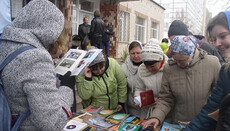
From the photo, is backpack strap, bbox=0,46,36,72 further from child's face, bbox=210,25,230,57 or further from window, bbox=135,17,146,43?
window, bbox=135,17,146,43

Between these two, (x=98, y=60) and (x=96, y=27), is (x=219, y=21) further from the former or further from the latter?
(x=96, y=27)

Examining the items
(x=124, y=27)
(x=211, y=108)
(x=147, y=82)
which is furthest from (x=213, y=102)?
(x=124, y=27)

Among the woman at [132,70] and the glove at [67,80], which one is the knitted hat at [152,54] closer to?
the woman at [132,70]

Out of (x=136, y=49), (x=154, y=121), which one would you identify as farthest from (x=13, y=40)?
(x=136, y=49)

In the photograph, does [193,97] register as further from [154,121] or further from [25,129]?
[25,129]

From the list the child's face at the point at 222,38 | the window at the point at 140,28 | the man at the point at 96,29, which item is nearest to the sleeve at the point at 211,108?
the child's face at the point at 222,38

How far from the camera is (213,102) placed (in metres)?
1.21

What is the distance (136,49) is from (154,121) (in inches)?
44.5

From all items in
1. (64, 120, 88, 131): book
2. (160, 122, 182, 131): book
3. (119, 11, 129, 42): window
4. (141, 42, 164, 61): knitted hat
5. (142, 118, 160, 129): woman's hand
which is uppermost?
(119, 11, 129, 42): window

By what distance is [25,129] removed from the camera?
1055 millimetres

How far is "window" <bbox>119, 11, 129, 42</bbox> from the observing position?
433 inches

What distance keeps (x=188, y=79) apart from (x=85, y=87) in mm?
1140

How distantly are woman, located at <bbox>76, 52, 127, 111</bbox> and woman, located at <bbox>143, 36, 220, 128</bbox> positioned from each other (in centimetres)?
74

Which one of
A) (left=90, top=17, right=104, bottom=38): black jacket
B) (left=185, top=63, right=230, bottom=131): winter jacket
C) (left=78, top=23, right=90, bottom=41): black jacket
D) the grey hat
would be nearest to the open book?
the grey hat
